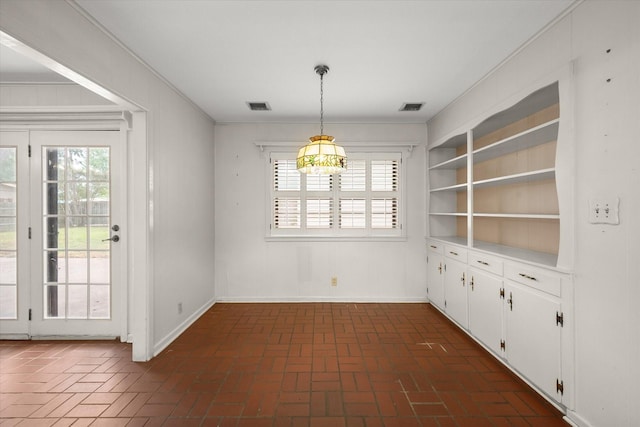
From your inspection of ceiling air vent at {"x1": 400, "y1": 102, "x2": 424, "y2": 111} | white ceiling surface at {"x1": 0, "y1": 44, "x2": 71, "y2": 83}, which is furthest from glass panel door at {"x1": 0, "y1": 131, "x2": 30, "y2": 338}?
ceiling air vent at {"x1": 400, "y1": 102, "x2": 424, "y2": 111}

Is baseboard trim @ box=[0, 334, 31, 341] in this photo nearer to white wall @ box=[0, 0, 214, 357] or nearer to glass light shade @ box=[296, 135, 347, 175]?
white wall @ box=[0, 0, 214, 357]

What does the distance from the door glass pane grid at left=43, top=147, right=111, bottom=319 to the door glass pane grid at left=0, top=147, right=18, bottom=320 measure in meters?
0.33

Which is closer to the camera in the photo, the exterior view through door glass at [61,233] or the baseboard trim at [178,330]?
the baseboard trim at [178,330]

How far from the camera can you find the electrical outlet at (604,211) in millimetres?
1630

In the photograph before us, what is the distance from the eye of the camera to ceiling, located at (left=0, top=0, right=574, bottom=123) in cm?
197

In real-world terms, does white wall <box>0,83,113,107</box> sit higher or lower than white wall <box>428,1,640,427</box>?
higher

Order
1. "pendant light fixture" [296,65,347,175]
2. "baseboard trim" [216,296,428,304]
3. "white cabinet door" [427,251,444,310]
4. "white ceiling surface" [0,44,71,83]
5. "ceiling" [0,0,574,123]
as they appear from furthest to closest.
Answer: "baseboard trim" [216,296,428,304] < "white cabinet door" [427,251,444,310] < "white ceiling surface" [0,44,71,83] < "pendant light fixture" [296,65,347,175] < "ceiling" [0,0,574,123]

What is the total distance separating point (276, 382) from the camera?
236 cm

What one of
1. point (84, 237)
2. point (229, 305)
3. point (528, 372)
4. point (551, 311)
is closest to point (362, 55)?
point (551, 311)

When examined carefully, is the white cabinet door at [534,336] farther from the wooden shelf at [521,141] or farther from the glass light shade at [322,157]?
the glass light shade at [322,157]

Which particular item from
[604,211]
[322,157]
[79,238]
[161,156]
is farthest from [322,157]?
[79,238]

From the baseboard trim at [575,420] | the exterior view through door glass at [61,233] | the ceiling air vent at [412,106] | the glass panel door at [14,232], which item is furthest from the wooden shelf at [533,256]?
the glass panel door at [14,232]

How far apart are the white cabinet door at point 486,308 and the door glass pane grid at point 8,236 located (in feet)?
16.3

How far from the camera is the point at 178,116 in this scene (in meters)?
3.35
